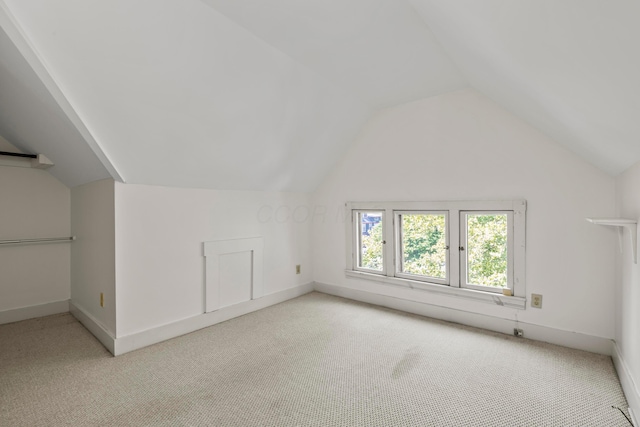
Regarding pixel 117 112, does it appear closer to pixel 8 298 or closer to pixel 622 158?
→ pixel 8 298

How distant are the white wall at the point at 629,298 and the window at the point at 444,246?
614 millimetres

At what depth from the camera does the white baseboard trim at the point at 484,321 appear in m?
2.34

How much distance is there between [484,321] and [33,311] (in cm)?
459

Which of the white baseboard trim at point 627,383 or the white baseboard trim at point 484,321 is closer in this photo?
the white baseboard trim at point 627,383

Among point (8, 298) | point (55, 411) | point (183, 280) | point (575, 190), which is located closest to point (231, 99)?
point (183, 280)

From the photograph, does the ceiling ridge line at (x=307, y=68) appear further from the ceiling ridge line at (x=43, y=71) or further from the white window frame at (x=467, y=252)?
the white window frame at (x=467, y=252)

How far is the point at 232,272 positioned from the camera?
10.6 ft

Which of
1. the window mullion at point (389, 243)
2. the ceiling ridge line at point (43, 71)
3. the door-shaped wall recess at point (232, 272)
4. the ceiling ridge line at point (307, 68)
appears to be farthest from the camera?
the window mullion at point (389, 243)

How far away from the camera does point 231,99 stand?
7.60 ft

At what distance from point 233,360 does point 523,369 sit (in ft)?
6.80

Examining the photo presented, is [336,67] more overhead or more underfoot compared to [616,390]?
more overhead

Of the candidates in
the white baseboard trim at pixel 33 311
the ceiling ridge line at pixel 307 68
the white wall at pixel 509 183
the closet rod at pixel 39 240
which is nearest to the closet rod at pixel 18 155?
the closet rod at pixel 39 240

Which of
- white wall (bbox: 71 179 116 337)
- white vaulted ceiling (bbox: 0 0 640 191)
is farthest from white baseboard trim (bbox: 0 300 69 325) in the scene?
white vaulted ceiling (bbox: 0 0 640 191)

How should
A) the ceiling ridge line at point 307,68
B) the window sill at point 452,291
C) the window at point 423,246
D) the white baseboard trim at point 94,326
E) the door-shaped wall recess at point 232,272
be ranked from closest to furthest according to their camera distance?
the ceiling ridge line at point 307,68 → the white baseboard trim at point 94,326 → the window sill at point 452,291 → the door-shaped wall recess at point 232,272 → the window at point 423,246
